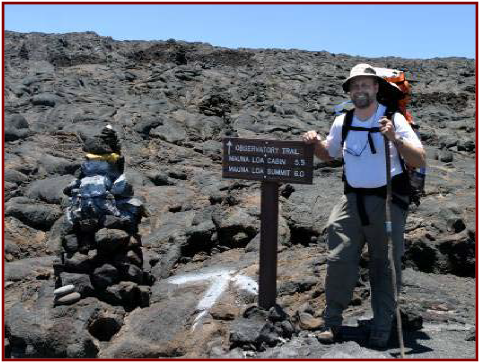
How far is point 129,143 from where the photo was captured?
1493 centimetres

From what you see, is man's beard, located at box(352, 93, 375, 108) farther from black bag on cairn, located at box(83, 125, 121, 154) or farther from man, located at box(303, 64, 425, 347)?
black bag on cairn, located at box(83, 125, 121, 154)

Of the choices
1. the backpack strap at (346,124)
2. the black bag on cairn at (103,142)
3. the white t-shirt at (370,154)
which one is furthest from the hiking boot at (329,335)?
the black bag on cairn at (103,142)

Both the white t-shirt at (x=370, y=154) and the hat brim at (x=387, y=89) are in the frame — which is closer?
the white t-shirt at (x=370, y=154)

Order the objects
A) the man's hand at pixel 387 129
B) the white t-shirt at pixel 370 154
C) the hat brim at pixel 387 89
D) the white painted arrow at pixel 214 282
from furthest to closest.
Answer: the white painted arrow at pixel 214 282 < the hat brim at pixel 387 89 < the white t-shirt at pixel 370 154 < the man's hand at pixel 387 129

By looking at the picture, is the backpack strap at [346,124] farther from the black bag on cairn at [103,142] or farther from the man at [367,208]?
the black bag on cairn at [103,142]

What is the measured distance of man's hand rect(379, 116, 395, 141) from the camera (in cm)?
485

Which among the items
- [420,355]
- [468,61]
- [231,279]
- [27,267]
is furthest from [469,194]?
[468,61]

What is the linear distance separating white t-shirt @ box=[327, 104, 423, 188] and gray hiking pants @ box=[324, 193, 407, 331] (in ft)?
0.52

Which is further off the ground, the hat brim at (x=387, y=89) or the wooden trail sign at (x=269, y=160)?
the hat brim at (x=387, y=89)

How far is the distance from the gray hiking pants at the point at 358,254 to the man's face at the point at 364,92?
0.80m

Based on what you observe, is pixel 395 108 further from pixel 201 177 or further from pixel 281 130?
pixel 281 130

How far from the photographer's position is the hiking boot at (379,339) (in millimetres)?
5230

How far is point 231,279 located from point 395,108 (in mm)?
3004

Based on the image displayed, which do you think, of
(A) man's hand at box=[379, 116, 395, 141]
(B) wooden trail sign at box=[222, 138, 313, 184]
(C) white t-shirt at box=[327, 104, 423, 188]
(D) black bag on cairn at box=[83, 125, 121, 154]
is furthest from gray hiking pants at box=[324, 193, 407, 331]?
(D) black bag on cairn at box=[83, 125, 121, 154]
